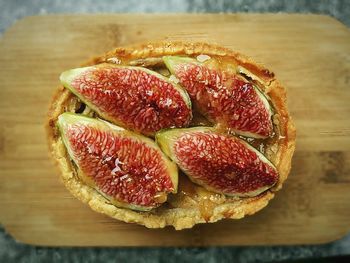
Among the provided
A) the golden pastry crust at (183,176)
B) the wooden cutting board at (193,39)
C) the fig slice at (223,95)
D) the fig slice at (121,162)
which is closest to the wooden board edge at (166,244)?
the wooden cutting board at (193,39)

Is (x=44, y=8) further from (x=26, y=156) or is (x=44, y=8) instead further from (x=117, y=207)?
(x=117, y=207)

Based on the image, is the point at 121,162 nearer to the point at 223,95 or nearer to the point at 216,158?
the point at 216,158

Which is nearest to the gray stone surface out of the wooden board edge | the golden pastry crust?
the wooden board edge

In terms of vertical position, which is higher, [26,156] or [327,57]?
[327,57]

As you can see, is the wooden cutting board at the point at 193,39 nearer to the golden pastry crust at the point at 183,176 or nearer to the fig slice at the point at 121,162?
the golden pastry crust at the point at 183,176

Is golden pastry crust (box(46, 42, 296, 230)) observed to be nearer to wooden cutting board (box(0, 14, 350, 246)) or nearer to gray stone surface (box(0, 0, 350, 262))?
wooden cutting board (box(0, 14, 350, 246))

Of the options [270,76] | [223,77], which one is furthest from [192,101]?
[270,76]
